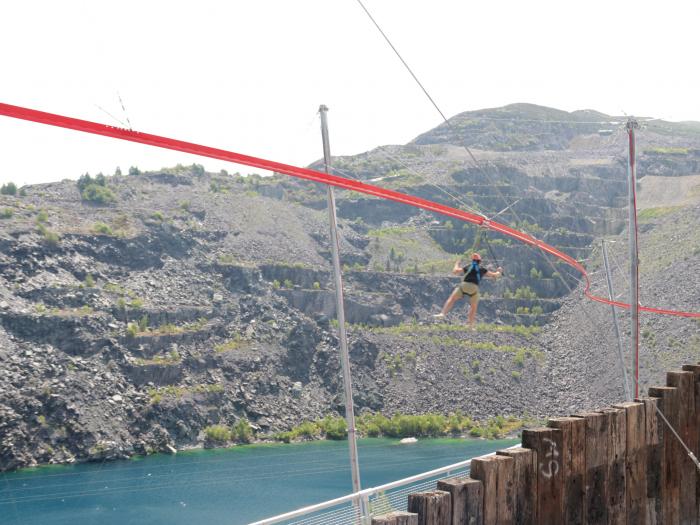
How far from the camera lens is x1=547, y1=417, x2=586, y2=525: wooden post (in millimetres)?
6981

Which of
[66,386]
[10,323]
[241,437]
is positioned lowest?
[241,437]

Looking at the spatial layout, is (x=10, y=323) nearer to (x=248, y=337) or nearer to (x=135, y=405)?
(x=135, y=405)

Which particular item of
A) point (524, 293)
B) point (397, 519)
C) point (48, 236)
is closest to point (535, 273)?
point (524, 293)

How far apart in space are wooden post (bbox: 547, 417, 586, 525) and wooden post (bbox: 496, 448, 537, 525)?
355 mm

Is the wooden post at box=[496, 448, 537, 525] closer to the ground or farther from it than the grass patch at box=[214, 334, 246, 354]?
farther from it

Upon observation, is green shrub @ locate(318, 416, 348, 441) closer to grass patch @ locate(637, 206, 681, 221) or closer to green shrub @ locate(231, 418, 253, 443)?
green shrub @ locate(231, 418, 253, 443)

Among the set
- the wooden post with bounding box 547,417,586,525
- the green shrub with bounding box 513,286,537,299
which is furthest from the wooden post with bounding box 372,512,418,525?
the green shrub with bounding box 513,286,537,299

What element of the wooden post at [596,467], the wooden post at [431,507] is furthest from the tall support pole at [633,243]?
the wooden post at [431,507]

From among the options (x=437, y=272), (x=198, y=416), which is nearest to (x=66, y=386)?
(x=198, y=416)

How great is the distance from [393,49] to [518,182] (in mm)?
153532

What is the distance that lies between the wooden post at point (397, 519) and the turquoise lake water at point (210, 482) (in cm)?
5224

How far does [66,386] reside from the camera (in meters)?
90.0

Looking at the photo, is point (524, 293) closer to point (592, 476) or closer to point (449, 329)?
point (449, 329)

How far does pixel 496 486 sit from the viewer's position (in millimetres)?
6438
